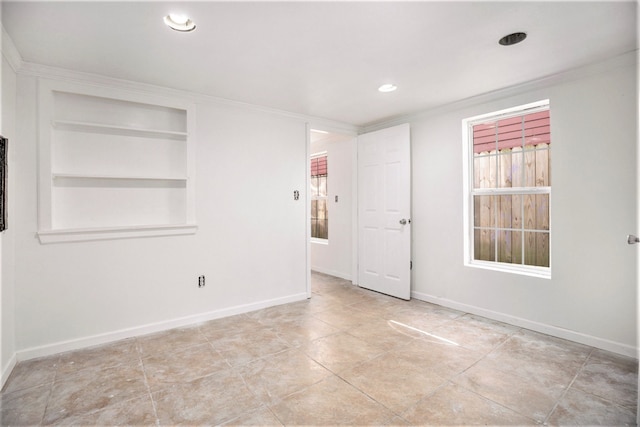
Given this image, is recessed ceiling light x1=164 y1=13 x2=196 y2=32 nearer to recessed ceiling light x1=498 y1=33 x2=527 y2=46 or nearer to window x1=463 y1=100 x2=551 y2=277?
recessed ceiling light x1=498 y1=33 x2=527 y2=46

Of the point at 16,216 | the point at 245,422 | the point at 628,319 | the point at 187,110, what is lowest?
the point at 245,422

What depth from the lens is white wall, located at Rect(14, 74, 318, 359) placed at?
260cm

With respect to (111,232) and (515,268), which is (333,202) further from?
(111,232)

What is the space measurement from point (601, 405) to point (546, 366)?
47cm

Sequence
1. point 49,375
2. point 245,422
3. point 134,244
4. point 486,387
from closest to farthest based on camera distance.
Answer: point 245,422 < point 486,387 < point 49,375 < point 134,244

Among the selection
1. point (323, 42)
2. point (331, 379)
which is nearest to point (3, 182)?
point (323, 42)

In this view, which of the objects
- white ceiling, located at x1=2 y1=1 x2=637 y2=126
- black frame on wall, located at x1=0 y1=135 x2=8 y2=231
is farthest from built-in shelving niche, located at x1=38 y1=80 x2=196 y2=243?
black frame on wall, located at x1=0 y1=135 x2=8 y2=231

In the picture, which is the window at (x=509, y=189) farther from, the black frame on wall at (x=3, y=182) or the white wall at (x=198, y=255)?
the black frame on wall at (x=3, y=182)

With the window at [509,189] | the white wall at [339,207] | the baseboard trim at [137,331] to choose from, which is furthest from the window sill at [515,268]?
the baseboard trim at [137,331]

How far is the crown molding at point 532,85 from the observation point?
253 centimetres

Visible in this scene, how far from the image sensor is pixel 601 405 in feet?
6.34

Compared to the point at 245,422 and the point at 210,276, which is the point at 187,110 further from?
the point at 245,422

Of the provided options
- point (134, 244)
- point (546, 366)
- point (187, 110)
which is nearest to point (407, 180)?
point (546, 366)

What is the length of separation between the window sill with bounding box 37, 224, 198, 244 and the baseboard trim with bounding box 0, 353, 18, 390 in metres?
0.89
